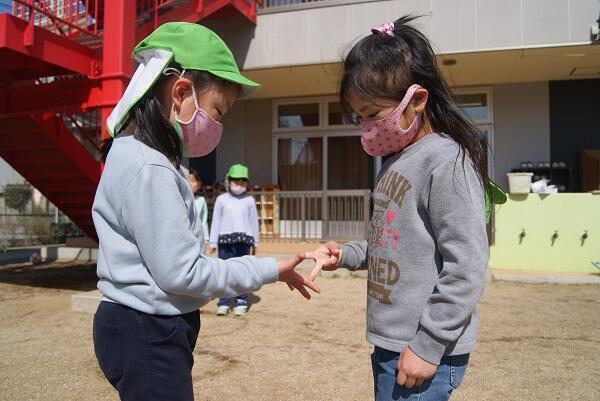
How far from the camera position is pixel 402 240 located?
63.1 inches

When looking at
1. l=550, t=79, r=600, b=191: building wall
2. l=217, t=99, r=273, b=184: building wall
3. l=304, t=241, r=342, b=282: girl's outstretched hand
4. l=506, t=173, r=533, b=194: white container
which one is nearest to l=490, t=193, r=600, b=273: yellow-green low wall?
l=506, t=173, r=533, b=194: white container

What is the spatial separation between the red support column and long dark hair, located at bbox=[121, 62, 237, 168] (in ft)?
14.0

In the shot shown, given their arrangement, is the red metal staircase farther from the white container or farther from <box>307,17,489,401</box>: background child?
the white container

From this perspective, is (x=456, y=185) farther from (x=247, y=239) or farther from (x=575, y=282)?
(x=575, y=282)

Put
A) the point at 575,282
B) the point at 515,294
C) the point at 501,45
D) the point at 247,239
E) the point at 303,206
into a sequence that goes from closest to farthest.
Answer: the point at 247,239, the point at 515,294, the point at 575,282, the point at 501,45, the point at 303,206

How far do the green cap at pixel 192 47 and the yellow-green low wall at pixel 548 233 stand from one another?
23.7 feet

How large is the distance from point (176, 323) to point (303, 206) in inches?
314

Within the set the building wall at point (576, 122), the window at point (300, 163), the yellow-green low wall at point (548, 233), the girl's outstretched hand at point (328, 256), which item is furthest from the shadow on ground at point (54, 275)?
the building wall at point (576, 122)

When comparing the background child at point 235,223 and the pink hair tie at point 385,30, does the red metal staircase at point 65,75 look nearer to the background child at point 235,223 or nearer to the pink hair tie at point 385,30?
the background child at point 235,223

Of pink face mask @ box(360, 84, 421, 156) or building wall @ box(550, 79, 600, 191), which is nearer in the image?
pink face mask @ box(360, 84, 421, 156)

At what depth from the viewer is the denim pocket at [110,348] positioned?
4.91 feet

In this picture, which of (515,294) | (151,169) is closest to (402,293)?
(151,169)

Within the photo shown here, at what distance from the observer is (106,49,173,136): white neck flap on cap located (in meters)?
1.51

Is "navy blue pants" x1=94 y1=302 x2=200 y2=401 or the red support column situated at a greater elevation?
the red support column
